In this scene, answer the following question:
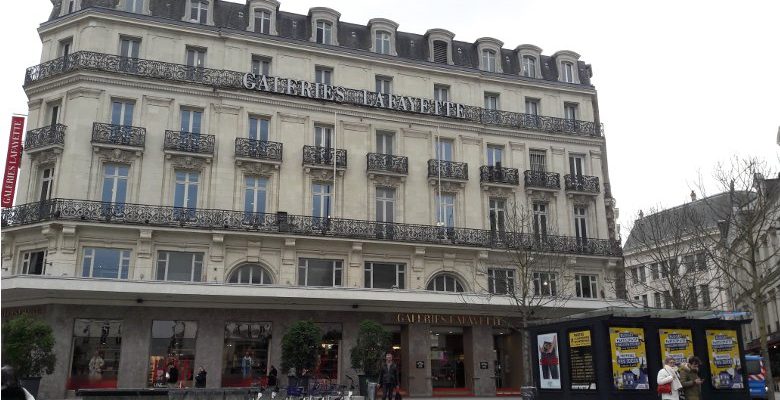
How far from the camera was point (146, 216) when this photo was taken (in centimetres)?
2425

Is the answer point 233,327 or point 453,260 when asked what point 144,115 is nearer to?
point 233,327

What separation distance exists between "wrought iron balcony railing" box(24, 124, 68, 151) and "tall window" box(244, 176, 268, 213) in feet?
23.4

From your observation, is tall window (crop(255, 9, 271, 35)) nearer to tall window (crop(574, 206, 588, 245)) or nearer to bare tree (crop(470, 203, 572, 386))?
bare tree (crop(470, 203, 572, 386))

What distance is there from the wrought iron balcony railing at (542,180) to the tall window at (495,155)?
1402 mm

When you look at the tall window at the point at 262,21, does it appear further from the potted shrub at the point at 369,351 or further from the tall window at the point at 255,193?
the potted shrub at the point at 369,351

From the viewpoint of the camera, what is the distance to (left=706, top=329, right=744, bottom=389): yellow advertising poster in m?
14.5

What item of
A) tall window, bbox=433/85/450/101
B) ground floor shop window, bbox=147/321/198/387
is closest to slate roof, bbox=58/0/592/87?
tall window, bbox=433/85/450/101

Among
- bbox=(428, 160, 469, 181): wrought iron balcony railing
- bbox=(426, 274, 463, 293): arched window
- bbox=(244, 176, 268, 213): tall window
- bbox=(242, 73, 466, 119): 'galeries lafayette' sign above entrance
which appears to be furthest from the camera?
bbox=(428, 160, 469, 181): wrought iron balcony railing

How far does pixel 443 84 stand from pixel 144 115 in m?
13.7

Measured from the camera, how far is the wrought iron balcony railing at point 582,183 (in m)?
31.1

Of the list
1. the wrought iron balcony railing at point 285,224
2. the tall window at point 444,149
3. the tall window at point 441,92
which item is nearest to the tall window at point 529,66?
the tall window at point 441,92

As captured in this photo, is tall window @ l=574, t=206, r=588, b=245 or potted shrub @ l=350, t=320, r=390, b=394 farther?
tall window @ l=574, t=206, r=588, b=245

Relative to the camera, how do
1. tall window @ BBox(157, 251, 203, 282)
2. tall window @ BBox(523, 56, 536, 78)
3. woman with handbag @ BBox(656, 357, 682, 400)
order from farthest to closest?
1. tall window @ BBox(523, 56, 536, 78)
2. tall window @ BBox(157, 251, 203, 282)
3. woman with handbag @ BBox(656, 357, 682, 400)

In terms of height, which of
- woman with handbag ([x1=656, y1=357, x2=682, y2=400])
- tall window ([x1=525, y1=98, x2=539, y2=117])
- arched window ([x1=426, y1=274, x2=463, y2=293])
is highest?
tall window ([x1=525, y1=98, x2=539, y2=117])
